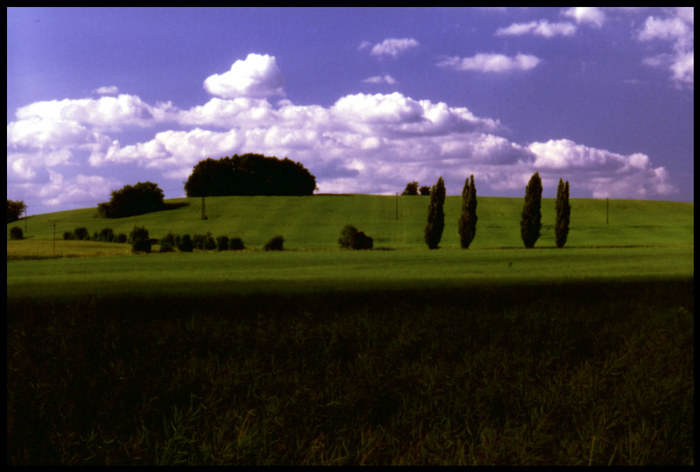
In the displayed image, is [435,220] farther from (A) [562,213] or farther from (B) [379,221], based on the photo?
(B) [379,221]

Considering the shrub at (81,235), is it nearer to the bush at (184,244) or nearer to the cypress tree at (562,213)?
the bush at (184,244)

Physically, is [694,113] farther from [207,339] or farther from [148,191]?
[148,191]

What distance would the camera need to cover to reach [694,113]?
4.36 m

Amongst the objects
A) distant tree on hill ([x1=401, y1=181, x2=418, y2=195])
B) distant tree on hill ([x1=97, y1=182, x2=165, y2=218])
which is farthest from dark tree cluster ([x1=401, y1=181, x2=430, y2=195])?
distant tree on hill ([x1=97, y1=182, x2=165, y2=218])

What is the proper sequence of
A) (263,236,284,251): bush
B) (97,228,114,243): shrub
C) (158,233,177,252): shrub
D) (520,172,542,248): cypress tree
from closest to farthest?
1. (158,233,177,252): shrub
2. (263,236,284,251): bush
3. (97,228,114,243): shrub
4. (520,172,542,248): cypress tree

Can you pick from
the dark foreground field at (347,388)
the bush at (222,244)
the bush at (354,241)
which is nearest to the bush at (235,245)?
the bush at (222,244)

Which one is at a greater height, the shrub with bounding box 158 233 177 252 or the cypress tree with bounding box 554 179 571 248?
the cypress tree with bounding box 554 179 571 248

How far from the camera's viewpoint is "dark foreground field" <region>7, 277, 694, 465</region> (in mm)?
3105

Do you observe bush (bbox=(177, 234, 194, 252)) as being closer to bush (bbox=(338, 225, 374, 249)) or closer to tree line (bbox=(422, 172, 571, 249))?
bush (bbox=(338, 225, 374, 249))

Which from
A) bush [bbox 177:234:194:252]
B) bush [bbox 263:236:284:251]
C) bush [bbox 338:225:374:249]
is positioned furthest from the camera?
bush [bbox 338:225:374:249]

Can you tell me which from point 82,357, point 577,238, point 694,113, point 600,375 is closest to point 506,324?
point 600,375

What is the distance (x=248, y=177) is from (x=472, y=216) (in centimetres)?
5612

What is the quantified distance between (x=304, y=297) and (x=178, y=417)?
381 centimetres

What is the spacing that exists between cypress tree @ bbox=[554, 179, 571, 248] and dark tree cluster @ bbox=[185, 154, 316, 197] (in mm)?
53153
